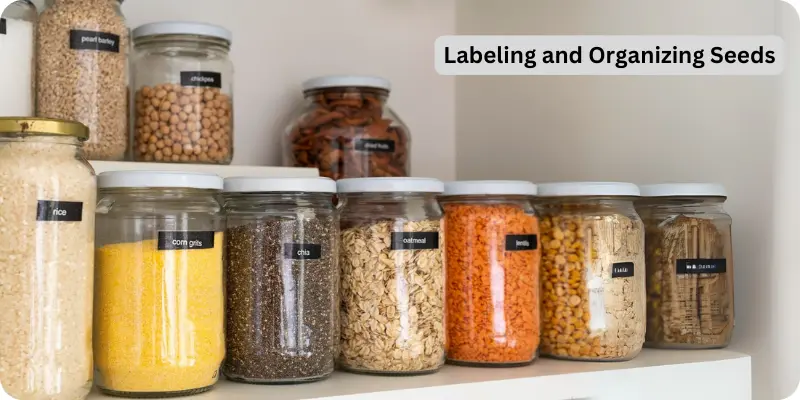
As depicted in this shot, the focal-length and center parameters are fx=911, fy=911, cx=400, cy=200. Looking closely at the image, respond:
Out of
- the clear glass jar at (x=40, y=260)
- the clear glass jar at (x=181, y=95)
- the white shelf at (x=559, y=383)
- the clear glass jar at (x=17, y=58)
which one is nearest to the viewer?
the clear glass jar at (x=40, y=260)

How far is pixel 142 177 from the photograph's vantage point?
1.07m

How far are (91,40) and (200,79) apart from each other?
172mm

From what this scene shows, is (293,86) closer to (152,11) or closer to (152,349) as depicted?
(152,11)

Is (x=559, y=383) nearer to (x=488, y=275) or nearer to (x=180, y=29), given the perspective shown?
(x=488, y=275)

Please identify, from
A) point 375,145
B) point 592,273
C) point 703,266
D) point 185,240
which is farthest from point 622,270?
point 185,240

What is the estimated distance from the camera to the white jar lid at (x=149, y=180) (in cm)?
107

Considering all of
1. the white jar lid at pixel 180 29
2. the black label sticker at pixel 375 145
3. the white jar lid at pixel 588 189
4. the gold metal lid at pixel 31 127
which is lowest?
the white jar lid at pixel 588 189

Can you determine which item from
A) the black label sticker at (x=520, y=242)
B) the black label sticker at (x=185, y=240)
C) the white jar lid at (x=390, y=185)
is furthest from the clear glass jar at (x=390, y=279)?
the black label sticker at (x=185, y=240)

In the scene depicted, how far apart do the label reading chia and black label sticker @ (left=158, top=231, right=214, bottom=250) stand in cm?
36

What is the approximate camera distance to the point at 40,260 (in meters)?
0.99

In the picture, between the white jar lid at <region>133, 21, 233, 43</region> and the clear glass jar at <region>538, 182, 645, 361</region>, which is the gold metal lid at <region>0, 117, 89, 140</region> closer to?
the white jar lid at <region>133, 21, 233, 43</region>

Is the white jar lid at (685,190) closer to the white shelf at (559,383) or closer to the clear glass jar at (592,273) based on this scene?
the clear glass jar at (592,273)

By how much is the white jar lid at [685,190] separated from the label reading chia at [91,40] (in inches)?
32.6

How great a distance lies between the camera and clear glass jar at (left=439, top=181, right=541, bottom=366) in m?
1.28
